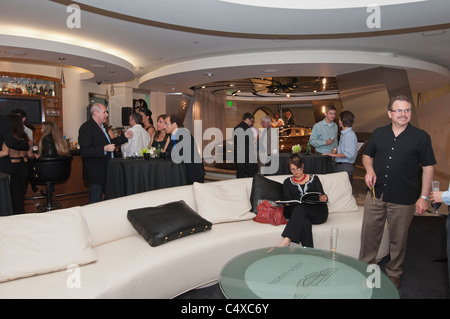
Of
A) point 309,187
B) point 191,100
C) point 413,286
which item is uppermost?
point 191,100

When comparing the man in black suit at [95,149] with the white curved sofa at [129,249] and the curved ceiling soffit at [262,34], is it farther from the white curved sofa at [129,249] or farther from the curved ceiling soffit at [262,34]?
the white curved sofa at [129,249]

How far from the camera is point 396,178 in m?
2.74

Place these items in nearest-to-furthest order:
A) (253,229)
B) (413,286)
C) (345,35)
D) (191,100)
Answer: (413,286)
(253,229)
(345,35)
(191,100)

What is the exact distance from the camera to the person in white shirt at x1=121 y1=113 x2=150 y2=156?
5.54 meters

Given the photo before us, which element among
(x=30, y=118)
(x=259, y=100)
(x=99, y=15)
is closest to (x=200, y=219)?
(x=99, y=15)

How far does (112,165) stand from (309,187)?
Result: 2.85 m

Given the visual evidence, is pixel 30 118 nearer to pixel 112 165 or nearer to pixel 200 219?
pixel 112 165

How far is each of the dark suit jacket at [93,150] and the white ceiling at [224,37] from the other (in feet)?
5.04

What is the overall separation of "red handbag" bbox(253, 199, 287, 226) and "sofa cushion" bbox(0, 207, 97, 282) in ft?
5.42

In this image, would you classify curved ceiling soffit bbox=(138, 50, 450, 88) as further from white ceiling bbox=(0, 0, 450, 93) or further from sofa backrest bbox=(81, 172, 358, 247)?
sofa backrest bbox=(81, 172, 358, 247)

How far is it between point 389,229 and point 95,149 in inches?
140

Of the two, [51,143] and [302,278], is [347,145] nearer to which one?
[302,278]

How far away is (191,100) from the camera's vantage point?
13164mm

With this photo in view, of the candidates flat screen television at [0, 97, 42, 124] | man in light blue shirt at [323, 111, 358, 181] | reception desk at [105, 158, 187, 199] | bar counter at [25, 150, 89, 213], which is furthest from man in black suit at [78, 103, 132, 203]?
flat screen television at [0, 97, 42, 124]
